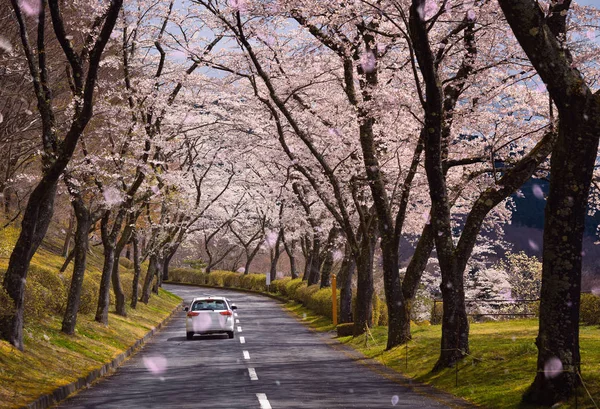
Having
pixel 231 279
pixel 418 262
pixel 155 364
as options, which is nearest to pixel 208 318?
pixel 155 364

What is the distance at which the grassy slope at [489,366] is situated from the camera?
35.7ft

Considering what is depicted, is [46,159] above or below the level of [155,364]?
above

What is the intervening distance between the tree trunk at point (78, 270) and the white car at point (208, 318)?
622 cm

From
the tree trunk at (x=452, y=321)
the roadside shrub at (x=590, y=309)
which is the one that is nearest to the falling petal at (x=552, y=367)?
the tree trunk at (x=452, y=321)

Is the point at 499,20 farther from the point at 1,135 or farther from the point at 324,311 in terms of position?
the point at 324,311

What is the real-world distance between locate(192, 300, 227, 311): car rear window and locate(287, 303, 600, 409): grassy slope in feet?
20.6

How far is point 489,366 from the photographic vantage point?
13633mm

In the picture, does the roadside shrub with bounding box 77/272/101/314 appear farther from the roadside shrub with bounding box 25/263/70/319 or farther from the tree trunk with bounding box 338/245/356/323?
the tree trunk with bounding box 338/245/356/323

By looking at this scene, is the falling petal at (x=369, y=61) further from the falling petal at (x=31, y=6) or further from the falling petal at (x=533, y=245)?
the falling petal at (x=533, y=245)

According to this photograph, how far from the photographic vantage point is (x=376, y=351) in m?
19.6

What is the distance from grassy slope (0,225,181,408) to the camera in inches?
450

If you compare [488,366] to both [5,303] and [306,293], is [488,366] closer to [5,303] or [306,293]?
[5,303]

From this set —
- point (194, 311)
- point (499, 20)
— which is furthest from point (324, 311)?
point (499, 20)

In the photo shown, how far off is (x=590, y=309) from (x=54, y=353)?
18.5 metres
